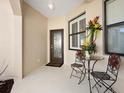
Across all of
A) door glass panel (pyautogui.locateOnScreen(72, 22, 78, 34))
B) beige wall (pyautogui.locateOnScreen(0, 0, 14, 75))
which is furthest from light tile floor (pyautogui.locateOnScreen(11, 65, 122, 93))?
door glass panel (pyautogui.locateOnScreen(72, 22, 78, 34))

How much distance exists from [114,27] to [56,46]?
4020mm

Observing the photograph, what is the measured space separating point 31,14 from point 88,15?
2.24m

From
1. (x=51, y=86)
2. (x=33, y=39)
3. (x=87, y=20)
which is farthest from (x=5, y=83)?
(x=87, y=20)

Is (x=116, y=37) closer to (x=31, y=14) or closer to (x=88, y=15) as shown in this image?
(x=88, y=15)

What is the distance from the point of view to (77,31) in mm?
5383

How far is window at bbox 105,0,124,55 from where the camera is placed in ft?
9.75

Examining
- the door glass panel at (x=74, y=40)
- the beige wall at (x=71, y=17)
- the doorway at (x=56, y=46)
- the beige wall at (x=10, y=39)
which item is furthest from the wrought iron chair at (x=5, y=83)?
the doorway at (x=56, y=46)

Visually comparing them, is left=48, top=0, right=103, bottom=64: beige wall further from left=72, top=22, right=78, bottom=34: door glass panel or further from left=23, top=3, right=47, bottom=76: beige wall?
left=23, top=3, right=47, bottom=76: beige wall

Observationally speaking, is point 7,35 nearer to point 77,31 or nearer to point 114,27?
point 77,31

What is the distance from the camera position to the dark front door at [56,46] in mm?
6750

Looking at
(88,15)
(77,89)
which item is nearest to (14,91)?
(77,89)

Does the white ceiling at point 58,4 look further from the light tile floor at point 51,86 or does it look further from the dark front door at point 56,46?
the light tile floor at point 51,86

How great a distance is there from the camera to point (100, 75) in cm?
283

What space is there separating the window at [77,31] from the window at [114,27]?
1.32 m
